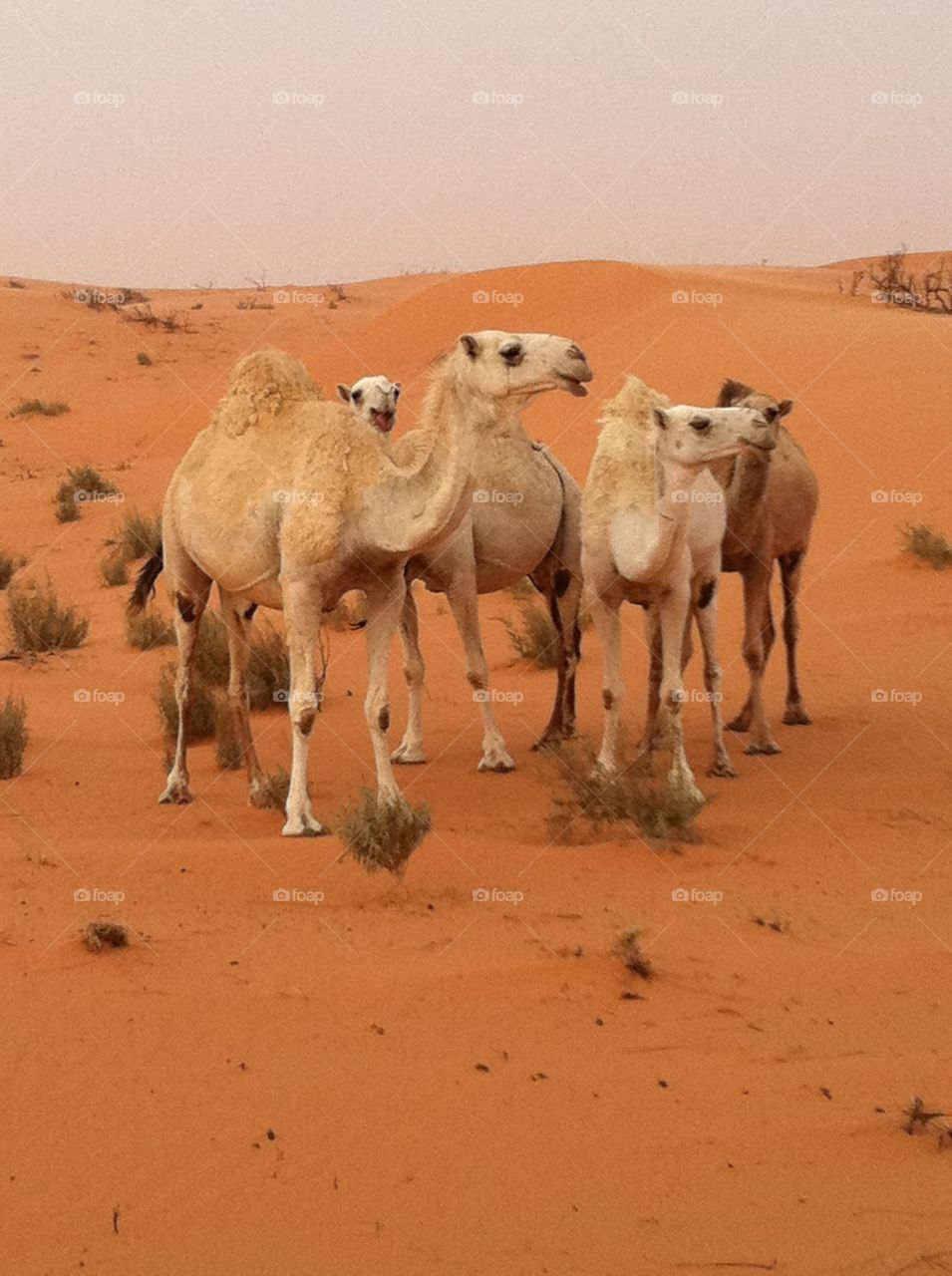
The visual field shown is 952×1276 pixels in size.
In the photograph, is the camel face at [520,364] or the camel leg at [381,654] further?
the camel leg at [381,654]

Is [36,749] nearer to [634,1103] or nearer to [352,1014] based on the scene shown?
[352,1014]

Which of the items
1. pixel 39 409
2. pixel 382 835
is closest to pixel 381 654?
pixel 382 835

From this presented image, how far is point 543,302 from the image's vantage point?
1416 inches

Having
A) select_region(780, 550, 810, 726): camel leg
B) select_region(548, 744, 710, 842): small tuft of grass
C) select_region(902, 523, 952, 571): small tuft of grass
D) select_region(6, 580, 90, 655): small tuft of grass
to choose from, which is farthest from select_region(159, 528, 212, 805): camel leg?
select_region(902, 523, 952, 571): small tuft of grass

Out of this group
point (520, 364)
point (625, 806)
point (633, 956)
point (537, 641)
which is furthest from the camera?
point (537, 641)

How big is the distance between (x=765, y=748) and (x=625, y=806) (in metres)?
2.43

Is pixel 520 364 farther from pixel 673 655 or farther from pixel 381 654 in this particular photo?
pixel 673 655

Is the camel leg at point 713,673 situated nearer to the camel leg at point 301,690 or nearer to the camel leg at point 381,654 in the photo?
the camel leg at point 381,654

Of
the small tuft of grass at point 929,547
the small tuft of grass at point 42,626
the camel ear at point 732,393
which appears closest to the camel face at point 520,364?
the camel ear at point 732,393

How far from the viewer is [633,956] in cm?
662

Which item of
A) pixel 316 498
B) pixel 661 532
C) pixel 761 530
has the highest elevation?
pixel 316 498

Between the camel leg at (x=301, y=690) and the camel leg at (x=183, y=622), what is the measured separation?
149 cm

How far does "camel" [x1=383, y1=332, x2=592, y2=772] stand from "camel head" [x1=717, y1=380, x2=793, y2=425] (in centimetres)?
130

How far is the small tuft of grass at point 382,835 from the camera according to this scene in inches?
304
